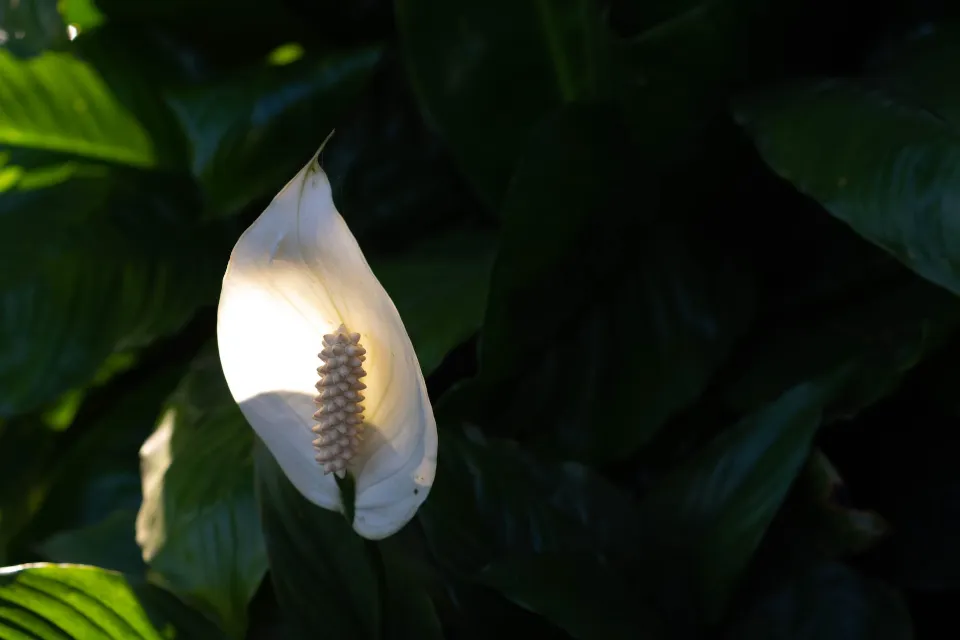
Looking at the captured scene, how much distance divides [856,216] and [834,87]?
0.12 m

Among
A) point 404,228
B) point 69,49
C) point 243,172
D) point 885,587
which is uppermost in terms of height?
point 69,49

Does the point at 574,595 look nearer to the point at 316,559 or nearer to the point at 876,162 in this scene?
the point at 316,559

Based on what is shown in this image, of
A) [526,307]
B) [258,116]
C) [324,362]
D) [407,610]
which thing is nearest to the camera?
[324,362]

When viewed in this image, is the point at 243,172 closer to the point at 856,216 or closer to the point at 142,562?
the point at 142,562

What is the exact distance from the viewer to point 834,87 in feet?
1.59

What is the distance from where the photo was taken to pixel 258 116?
24.3 inches

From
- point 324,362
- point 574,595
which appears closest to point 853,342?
point 574,595

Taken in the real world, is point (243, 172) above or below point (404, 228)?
above

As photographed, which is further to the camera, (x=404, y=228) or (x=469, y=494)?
(x=404, y=228)

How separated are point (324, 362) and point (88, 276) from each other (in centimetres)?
40

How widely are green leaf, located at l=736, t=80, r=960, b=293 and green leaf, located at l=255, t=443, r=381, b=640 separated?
0.27 m

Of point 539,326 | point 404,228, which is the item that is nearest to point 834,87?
point 539,326

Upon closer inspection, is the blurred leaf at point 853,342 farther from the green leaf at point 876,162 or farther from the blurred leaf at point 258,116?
the blurred leaf at point 258,116

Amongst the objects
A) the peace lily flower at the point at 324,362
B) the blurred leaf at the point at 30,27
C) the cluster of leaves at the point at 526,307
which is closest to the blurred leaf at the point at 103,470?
the cluster of leaves at the point at 526,307
